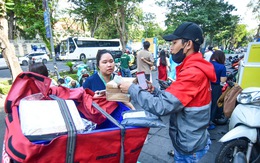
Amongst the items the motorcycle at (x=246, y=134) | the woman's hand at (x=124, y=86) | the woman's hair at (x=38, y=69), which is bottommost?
the motorcycle at (x=246, y=134)

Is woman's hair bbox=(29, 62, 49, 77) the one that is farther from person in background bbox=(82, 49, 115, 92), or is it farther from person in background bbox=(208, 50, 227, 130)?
person in background bbox=(208, 50, 227, 130)

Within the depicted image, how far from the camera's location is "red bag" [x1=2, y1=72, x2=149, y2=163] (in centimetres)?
84

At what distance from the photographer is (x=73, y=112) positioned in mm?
1058

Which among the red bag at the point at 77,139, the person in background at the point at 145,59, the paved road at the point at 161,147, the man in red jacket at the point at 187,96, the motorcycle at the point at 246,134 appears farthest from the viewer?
the person in background at the point at 145,59

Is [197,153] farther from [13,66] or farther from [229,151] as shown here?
[13,66]

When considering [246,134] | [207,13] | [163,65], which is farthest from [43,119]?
[207,13]

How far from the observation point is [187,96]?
3.76ft

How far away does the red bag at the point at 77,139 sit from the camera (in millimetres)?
843

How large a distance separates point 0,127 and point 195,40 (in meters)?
4.37

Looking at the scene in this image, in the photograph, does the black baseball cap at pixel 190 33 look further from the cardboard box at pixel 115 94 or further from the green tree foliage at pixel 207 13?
the green tree foliage at pixel 207 13

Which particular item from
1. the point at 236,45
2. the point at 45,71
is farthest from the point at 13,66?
the point at 236,45

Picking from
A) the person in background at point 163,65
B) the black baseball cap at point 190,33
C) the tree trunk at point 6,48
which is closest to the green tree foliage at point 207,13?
the person in background at point 163,65

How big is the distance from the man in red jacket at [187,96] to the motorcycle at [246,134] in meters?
0.84

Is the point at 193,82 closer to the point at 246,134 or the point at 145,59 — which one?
the point at 246,134
